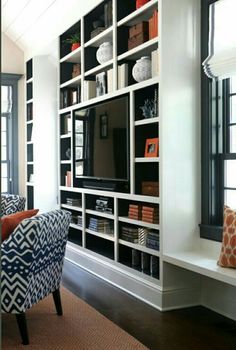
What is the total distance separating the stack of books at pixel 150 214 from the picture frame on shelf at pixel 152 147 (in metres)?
0.47

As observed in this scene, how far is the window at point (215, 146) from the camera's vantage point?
133 inches

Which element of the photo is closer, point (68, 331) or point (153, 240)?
point (68, 331)

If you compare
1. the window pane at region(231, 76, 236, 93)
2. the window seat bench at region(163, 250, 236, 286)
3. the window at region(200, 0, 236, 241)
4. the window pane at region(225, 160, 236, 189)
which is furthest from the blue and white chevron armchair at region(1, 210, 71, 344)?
the window pane at region(231, 76, 236, 93)

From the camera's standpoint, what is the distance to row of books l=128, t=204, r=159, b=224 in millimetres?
3610

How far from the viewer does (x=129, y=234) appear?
158 inches

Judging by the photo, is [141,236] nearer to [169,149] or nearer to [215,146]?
[169,149]

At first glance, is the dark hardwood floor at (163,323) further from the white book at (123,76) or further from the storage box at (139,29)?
the storage box at (139,29)

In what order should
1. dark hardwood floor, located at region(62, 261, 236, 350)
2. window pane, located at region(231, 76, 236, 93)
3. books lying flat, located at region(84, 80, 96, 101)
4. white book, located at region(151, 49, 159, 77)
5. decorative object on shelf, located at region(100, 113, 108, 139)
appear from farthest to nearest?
books lying flat, located at region(84, 80, 96, 101)
decorative object on shelf, located at region(100, 113, 108, 139)
white book, located at region(151, 49, 159, 77)
window pane, located at region(231, 76, 236, 93)
dark hardwood floor, located at region(62, 261, 236, 350)

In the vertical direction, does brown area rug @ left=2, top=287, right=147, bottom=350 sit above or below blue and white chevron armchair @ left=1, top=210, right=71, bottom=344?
below

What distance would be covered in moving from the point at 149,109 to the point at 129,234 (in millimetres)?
1187

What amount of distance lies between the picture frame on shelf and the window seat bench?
86 cm

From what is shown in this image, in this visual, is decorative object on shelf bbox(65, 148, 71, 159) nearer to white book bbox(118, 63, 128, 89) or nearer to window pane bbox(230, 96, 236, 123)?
white book bbox(118, 63, 128, 89)

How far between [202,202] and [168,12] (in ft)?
5.17

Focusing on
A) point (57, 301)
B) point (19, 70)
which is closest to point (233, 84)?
point (57, 301)
